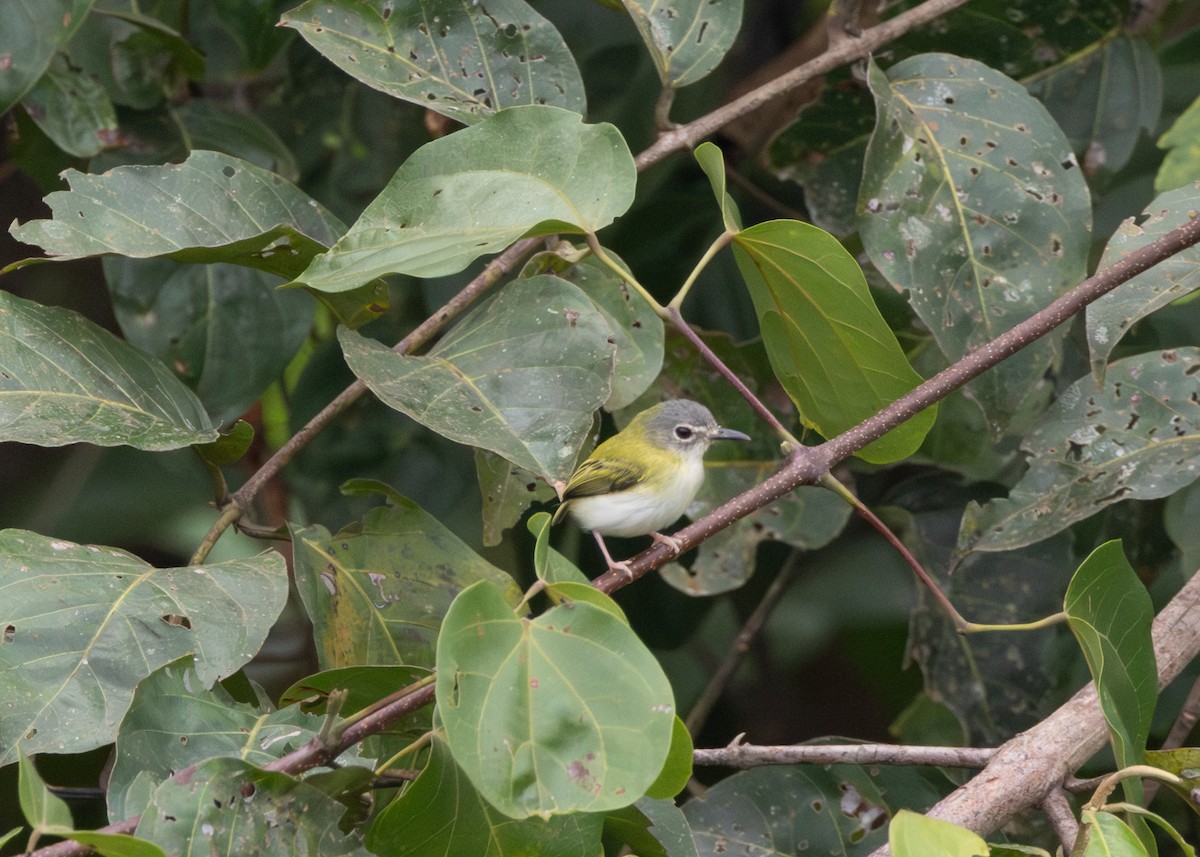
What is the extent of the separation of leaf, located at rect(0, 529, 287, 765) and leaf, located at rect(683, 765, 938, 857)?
0.86 metres

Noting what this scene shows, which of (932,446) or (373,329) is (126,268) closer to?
(373,329)

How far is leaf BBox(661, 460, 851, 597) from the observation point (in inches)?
95.6

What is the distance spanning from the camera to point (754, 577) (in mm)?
3133

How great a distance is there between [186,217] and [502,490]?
674 mm

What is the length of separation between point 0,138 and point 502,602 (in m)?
2.81

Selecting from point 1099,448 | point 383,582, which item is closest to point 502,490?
point 383,582

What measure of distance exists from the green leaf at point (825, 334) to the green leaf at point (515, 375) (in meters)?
0.26

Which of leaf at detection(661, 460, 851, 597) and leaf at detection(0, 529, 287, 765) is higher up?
leaf at detection(0, 529, 287, 765)

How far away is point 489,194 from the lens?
161 centimetres

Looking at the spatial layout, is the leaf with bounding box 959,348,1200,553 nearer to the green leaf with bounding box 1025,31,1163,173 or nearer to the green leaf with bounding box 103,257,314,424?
the green leaf with bounding box 1025,31,1163,173

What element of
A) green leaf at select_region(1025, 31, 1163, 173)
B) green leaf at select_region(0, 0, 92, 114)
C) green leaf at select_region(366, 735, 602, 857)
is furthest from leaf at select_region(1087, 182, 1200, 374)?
green leaf at select_region(0, 0, 92, 114)

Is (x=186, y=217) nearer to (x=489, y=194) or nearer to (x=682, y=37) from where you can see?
(x=489, y=194)

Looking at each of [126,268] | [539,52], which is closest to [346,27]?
[539,52]

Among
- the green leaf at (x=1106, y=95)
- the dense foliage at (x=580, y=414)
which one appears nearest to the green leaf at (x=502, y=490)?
the dense foliage at (x=580, y=414)
